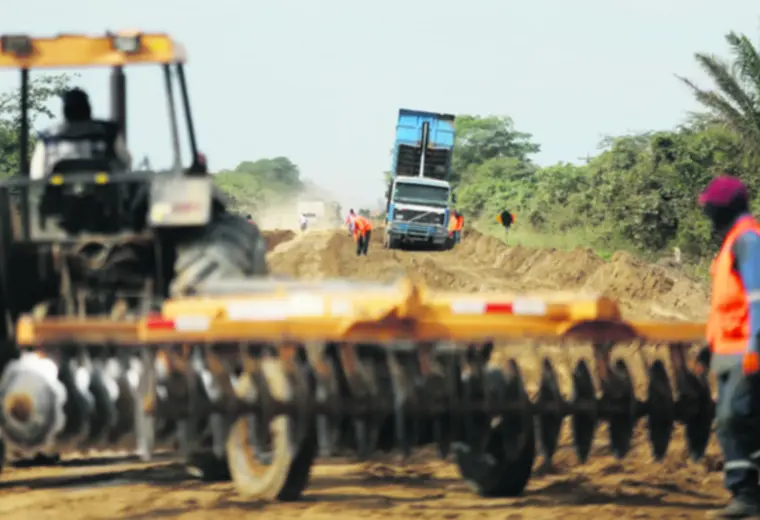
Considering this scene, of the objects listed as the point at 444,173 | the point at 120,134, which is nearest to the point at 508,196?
the point at 444,173

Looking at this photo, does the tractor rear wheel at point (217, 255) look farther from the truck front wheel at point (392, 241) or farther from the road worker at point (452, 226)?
the road worker at point (452, 226)

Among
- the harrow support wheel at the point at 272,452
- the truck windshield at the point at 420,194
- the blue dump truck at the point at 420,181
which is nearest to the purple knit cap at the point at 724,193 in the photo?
the harrow support wheel at the point at 272,452

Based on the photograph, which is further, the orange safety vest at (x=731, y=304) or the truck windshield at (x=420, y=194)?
the truck windshield at (x=420, y=194)

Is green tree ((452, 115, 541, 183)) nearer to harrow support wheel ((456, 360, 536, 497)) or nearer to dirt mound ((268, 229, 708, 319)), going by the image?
dirt mound ((268, 229, 708, 319))

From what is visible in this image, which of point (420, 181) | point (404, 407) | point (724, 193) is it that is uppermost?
point (420, 181)

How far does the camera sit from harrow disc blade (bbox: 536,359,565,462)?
8961 millimetres

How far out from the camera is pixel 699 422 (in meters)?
9.43

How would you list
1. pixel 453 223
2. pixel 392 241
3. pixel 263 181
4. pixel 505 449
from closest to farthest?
1. pixel 505 449
2. pixel 392 241
3. pixel 453 223
4. pixel 263 181

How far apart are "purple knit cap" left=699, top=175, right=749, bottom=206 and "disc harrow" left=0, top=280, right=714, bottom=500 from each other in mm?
767

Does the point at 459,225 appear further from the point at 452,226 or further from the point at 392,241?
the point at 392,241

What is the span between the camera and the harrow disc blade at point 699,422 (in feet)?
30.9

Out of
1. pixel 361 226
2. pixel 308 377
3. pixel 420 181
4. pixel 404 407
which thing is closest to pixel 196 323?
pixel 308 377

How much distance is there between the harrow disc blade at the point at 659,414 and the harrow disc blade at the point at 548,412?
0.60 meters

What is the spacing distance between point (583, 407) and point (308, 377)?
1.58 m
